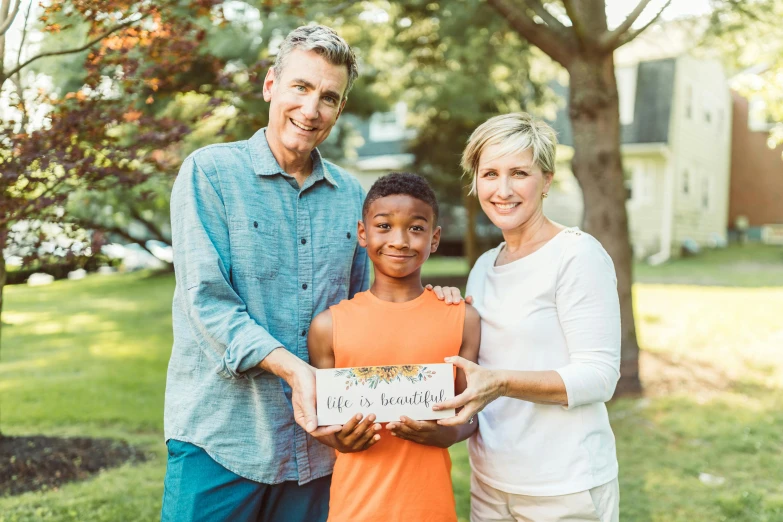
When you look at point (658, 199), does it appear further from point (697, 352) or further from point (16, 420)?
point (16, 420)

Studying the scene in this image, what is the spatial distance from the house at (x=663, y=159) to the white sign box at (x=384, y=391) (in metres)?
18.1

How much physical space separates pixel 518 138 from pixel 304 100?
2.48ft

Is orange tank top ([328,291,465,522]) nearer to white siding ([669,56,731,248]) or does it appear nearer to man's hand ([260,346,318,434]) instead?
man's hand ([260,346,318,434])

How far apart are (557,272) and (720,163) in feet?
82.6

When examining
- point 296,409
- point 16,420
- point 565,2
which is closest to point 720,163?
point 565,2

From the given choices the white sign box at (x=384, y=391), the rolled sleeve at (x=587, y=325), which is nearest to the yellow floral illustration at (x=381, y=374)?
the white sign box at (x=384, y=391)

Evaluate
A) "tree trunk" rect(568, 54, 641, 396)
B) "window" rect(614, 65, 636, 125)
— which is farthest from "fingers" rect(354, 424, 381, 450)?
"window" rect(614, 65, 636, 125)

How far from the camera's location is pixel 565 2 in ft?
18.6

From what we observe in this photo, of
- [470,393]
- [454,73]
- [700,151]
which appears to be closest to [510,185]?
[470,393]

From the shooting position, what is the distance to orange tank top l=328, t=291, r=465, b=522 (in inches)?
88.7

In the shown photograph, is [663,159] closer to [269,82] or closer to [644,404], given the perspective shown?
[644,404]

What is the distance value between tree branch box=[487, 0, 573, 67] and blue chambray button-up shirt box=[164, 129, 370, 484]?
449cm

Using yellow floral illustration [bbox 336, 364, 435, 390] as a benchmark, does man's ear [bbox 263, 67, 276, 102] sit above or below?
above

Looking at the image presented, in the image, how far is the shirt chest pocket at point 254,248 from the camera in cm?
238
